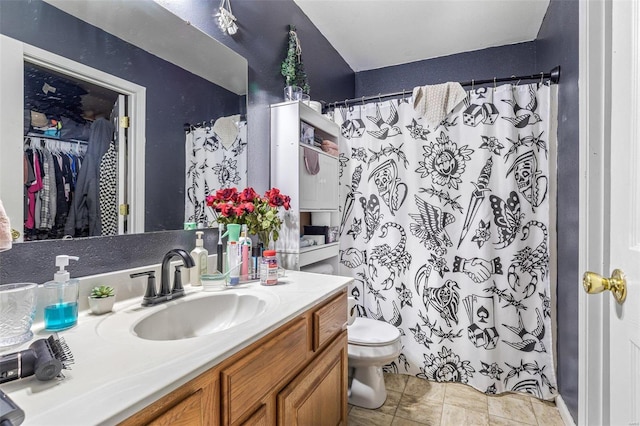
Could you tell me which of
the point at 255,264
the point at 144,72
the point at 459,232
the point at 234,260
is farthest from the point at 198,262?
the point at 459,232

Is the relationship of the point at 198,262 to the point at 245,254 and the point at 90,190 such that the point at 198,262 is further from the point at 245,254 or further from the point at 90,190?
the point at 90,190

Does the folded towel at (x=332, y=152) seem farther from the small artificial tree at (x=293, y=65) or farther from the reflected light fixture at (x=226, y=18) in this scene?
the reflected light fixture at (x=226, y=18)

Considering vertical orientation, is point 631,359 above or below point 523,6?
below

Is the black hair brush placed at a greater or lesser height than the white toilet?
greater

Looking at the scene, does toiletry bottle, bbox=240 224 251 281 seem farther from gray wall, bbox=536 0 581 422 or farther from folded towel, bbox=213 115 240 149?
gray wall, bbox=536 0 581 422

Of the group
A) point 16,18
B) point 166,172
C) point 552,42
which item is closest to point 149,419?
point 166,172

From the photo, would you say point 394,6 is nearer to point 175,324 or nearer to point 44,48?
point 44,48

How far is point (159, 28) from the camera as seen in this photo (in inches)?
48.1

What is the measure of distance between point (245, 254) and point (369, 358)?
914mm

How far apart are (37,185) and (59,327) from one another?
15.7 inches

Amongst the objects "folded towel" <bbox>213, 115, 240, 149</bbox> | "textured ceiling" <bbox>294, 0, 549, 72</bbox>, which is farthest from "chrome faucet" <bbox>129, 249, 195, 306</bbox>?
"textured ceiling" <bbox>294, 0, 549, 72</bbox>

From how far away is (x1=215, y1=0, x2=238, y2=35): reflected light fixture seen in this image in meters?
1.49

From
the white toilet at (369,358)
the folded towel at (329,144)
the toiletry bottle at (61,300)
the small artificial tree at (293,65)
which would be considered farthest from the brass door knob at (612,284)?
the small artificial tree at (293,65)

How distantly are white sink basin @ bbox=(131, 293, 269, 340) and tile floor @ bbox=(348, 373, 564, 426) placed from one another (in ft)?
3.45
